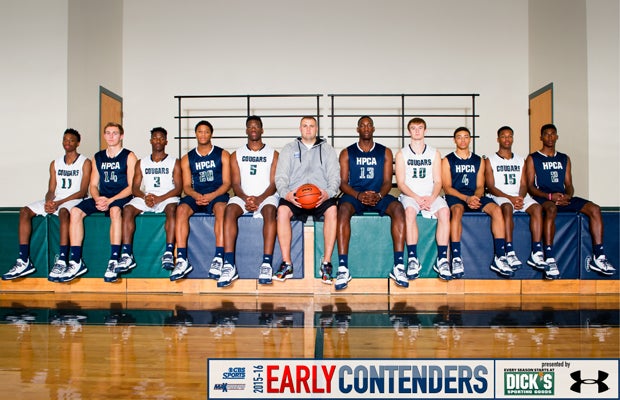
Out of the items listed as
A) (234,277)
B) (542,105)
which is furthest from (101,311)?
(542,105)

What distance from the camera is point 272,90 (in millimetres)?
8617

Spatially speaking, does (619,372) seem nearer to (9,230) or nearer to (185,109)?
(9,230)

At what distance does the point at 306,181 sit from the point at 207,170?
0.85 metres

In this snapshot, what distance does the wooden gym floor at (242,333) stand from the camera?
2352 millimetres

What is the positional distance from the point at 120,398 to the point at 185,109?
22.8ft

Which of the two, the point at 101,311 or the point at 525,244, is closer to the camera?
the point at 101,311

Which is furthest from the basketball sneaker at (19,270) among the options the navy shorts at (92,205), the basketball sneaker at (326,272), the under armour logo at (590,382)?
the under armour logo at (590,382)

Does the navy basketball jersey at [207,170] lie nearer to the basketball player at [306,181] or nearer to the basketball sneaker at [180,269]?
the basketball player at [306,181]

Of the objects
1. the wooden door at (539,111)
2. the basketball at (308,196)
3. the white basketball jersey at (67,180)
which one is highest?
the wooden door at (539,111)

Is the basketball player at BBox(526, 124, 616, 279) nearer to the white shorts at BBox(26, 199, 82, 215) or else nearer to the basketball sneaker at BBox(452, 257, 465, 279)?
the basketball sneaker at BBox(452, 257, 465, 279)

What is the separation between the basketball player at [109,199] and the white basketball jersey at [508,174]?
3044 mm

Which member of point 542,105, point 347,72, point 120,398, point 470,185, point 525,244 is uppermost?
point 347,72

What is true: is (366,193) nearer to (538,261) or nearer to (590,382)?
(538,261)

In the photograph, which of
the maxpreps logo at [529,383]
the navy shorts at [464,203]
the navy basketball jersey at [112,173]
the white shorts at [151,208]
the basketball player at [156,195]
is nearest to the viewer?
the maxpreps logo at [529,383]
